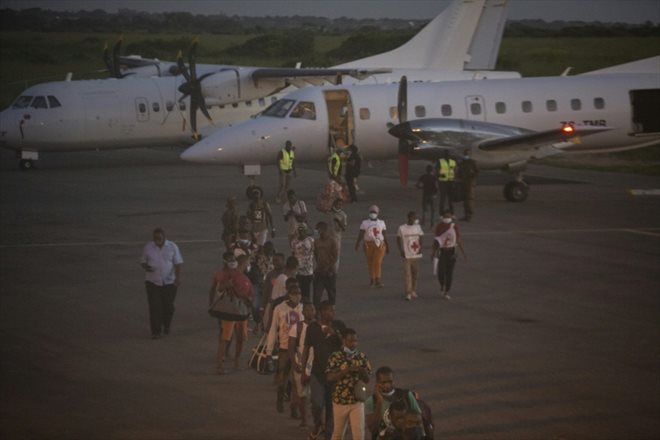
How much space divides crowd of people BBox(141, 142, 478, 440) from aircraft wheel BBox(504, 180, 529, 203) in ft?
25.9

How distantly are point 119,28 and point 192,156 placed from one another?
555 ft

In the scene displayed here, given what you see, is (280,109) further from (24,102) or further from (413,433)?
(413,433)

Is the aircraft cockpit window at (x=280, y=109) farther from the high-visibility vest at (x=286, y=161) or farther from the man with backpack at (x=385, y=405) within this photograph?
the man with backpack at (x=385, y=405)

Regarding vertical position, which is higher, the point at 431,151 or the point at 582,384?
the point at 431,151

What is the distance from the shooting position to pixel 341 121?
29125mm

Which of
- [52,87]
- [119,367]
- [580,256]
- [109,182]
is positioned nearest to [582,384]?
[119,367]

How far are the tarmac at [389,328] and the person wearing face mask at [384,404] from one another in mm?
2027

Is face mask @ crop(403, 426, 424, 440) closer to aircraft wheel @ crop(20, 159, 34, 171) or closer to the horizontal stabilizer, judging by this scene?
the horizontal stabilizer

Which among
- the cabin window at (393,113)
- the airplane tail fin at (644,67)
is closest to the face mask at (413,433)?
the cabin window at (393,113)

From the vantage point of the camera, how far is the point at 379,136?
28.7 m

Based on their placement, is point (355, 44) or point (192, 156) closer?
point (192, 156)

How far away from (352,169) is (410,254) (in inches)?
416

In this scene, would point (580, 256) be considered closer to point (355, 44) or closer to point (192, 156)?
point (192, 156)

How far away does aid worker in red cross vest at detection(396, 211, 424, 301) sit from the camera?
1691 centimetres
